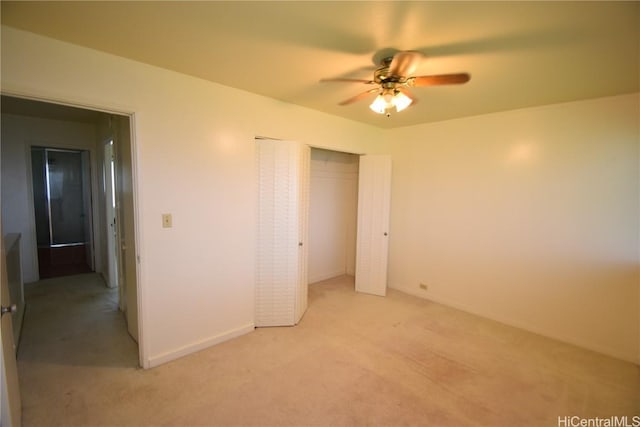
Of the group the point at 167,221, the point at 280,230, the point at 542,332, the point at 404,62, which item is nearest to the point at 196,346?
the point at 167,221

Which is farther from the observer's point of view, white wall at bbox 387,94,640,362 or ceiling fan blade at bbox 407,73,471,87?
white wall at bbox 387,94,640,362

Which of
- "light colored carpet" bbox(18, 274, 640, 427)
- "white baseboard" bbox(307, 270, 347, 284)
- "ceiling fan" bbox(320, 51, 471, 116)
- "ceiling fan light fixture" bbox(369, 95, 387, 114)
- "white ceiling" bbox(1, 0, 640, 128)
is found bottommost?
"light colored carpet" bbox(18, 274, 640, 427)

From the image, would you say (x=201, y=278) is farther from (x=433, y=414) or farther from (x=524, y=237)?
(x=524, y=237)

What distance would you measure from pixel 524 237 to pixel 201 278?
3.39m

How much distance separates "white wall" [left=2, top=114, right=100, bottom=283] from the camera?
4.10 m

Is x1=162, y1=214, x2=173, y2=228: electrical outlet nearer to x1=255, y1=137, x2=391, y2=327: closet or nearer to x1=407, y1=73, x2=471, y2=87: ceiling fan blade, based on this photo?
x1=255, y1=137, x2=391, y2=327: closet

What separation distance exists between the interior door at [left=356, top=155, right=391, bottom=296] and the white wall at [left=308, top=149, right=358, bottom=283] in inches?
26.9

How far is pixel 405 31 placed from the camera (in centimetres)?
166

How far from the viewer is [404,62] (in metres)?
1.66

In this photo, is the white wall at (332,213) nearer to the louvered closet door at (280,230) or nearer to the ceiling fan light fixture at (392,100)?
the louvered closet door at (280,230)

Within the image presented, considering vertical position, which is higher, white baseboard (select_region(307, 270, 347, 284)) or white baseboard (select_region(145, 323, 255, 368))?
white baseboard (select_region(307, 270, 347, 284))

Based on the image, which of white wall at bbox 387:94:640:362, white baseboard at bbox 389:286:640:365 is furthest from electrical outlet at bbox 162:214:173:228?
white baseboard at bbox 389:286:640:365
